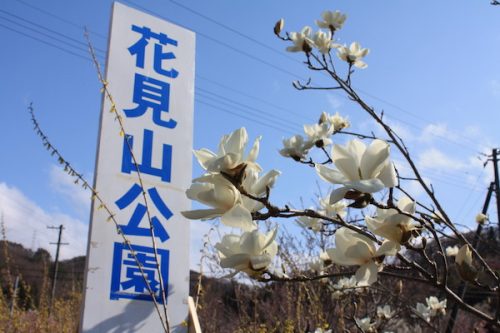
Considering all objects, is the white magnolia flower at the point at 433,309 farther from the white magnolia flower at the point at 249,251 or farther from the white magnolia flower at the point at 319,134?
the white magnolia flower at the point at 249,251

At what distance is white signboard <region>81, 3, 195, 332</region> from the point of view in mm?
1678

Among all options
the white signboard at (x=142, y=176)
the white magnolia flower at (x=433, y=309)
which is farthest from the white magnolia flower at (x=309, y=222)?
the white magnolia flower at (x=433, y=309)

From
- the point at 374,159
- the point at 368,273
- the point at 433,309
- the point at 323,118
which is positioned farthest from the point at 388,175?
the point at 433,309

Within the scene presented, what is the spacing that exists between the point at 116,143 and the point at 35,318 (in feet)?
6.62

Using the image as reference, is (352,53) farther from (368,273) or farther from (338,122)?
(368,273)

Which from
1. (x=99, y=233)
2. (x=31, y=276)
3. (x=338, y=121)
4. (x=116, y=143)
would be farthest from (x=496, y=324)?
(x=31, y=276)

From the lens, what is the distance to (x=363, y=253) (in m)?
0.68

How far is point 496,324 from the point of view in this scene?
2.34 feet

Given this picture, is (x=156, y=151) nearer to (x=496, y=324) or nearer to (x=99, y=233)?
(x=99, y=233)

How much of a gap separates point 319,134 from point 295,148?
0.72 feet

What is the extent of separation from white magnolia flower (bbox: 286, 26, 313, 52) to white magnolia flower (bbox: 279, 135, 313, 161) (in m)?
0.59

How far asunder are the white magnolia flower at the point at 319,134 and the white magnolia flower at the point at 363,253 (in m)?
0.78

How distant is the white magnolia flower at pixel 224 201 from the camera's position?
0.66 meters

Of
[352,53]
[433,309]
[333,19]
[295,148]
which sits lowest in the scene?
[433,309]
